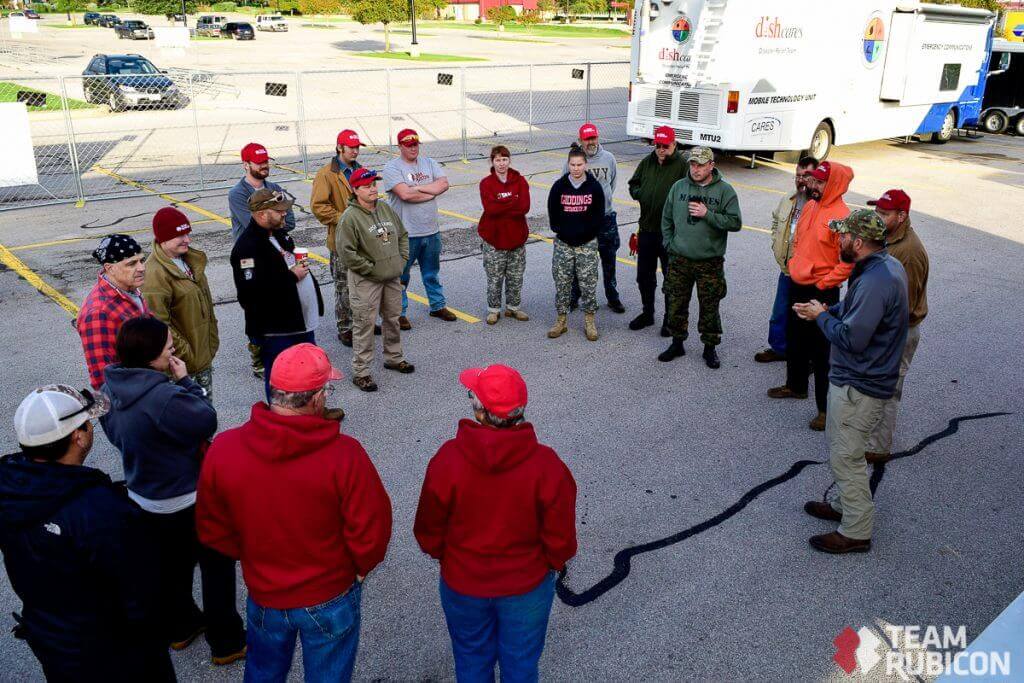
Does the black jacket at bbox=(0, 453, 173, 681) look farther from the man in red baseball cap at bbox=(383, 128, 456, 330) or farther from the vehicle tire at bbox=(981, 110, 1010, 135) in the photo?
the vehicle tire at bbox=(981, 110, 1010, 135)

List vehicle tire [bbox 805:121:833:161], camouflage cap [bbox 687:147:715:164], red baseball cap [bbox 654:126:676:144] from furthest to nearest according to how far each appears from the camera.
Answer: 1. vehicle tire [bbox 805:121:833:161]
2. red baseball cap [bbox 654:126:676:144]
3. camouflage cap [bbox 687:147:715:164]

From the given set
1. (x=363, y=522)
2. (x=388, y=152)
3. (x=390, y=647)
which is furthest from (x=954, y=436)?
(x=388, y=152)

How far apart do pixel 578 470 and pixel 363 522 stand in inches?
118

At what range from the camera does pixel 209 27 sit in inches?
2243

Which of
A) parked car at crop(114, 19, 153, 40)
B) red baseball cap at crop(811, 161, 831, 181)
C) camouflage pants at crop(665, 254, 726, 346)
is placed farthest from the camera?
parked car at crop(114, 19, 153, 40)

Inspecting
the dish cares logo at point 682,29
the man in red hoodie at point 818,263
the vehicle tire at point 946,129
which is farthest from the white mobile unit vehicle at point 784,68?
the man in red hoodie at point 818,263

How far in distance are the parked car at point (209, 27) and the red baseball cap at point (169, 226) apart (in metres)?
59.5

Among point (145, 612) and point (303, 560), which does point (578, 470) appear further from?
point (145, 612)

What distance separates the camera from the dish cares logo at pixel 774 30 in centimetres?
1491

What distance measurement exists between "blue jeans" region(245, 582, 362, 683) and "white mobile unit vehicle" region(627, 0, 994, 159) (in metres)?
14.2

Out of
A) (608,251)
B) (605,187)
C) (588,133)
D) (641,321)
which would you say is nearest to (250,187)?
(588,133)

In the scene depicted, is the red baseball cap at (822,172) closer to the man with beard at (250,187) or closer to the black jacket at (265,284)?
the black jacket at (265,284)

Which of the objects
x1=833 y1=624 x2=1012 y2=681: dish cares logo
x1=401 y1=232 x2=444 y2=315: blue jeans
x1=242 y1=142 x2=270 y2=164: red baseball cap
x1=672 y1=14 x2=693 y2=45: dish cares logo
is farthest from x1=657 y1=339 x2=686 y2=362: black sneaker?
x1=672 y1=14 x2=693 y2=45: dish cares logo

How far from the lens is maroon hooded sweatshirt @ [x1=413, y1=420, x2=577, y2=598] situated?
2.97 m
